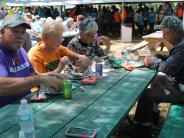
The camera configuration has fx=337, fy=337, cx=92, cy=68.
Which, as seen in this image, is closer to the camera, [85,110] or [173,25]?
[85,110]

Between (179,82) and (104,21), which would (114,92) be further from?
(104,21)

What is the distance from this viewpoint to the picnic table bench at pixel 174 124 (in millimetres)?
2816

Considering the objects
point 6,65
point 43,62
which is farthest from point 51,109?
point 43,62

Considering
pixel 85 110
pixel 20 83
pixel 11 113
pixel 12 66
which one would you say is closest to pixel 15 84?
pixel 20 83

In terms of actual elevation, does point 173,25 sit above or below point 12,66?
above

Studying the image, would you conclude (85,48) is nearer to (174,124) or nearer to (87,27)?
(87,27)

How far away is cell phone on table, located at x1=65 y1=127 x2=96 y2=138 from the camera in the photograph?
6.21ft

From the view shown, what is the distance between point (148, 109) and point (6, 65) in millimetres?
1738

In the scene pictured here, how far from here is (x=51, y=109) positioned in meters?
2.46

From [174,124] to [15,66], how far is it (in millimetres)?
1511

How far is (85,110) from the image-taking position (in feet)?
Result: 8.05

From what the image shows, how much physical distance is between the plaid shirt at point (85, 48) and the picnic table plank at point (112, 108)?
39.1 inches

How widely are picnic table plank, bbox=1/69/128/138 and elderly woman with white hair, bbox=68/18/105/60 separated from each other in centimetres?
106

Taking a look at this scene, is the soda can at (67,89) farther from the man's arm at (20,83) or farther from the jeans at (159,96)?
the jeans at (159,96)
